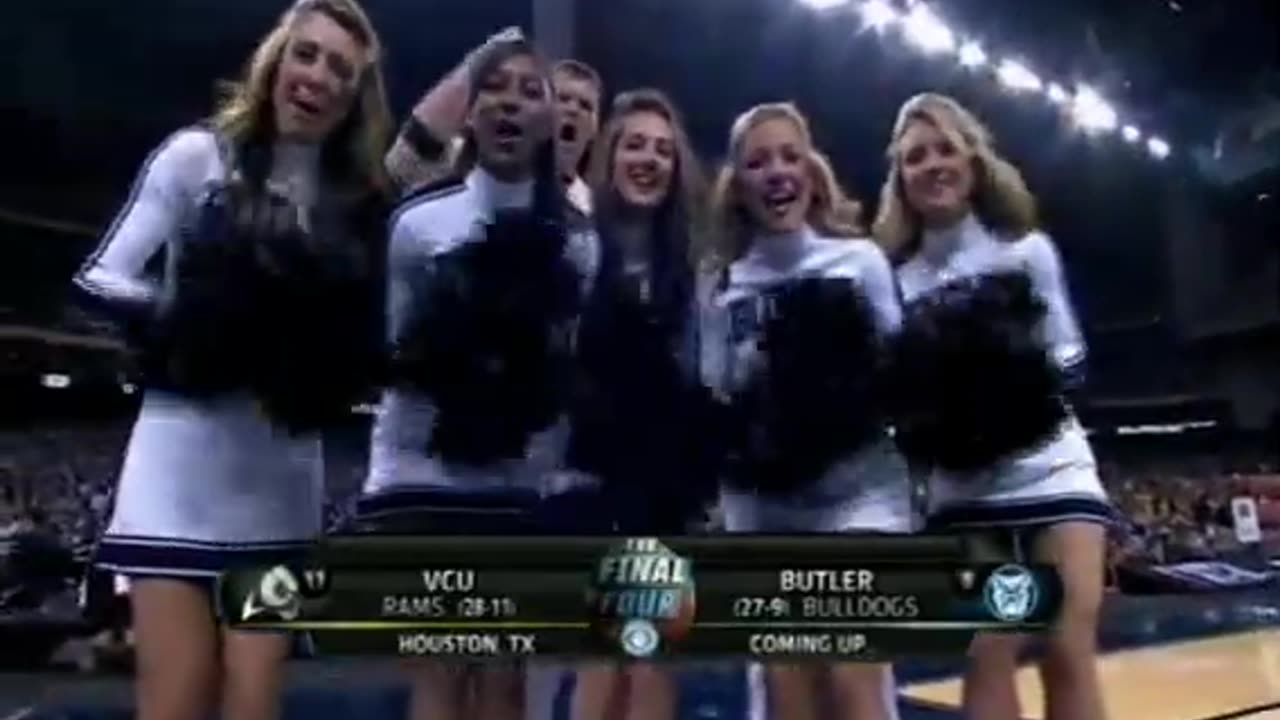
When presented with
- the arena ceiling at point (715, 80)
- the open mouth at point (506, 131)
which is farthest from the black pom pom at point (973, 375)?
the open mouth at point (506, 131)

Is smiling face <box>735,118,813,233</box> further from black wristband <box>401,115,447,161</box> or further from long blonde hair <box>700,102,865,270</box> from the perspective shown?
black wristband <box>401,115,447,161</box>

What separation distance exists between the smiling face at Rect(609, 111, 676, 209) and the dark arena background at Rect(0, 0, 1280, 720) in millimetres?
39

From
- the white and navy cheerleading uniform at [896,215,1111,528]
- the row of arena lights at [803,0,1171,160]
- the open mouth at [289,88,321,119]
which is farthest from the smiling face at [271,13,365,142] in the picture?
the white and navy cheerleading uniform at [896,215,1111,528]

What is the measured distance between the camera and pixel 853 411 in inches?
66.1

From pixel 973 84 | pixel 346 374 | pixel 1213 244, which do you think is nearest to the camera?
pixel 346 374

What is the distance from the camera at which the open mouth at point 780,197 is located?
1.71 metres

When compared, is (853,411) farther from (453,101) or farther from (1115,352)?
(453,101)

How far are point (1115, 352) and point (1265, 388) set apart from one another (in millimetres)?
264

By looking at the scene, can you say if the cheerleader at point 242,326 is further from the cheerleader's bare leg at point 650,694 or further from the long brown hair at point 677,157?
the cheerleader's bare leg at point 650,694

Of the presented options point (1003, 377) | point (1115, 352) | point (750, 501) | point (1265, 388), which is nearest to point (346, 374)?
point (750, 501)

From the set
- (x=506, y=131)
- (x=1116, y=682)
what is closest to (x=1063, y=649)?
(x=1116, y=682)

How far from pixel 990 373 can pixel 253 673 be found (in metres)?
0.86

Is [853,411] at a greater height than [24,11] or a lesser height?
lesser

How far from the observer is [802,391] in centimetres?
168
